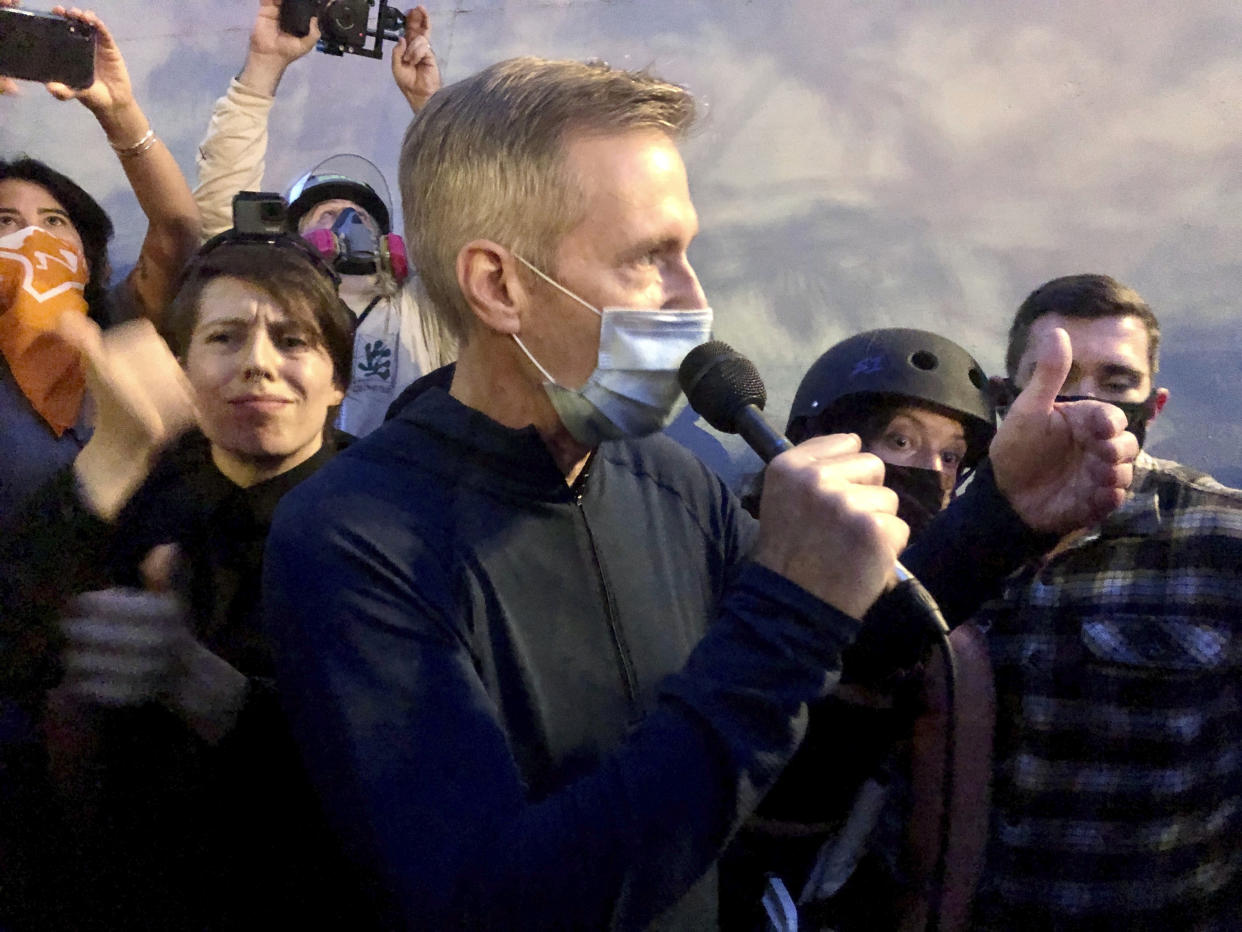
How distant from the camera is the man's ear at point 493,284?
1.01 metres

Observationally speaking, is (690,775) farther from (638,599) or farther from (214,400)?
(214,400)

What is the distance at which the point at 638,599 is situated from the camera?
1023 mm

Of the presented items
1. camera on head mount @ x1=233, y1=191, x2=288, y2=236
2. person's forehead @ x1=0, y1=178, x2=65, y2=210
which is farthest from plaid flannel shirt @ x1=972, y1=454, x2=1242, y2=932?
person's forehead @ x1=0, y1=178, x2=65, y2=210

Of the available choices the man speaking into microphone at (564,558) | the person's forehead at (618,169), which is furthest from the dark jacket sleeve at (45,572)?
the person's forehead at (618,169)

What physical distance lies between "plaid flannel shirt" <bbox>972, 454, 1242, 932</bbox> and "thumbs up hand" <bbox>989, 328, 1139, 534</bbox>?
360mm

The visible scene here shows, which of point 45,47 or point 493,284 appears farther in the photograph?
point 45,47

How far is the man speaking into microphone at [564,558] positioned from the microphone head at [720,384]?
0.04 metres

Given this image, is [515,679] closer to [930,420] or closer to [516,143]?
[516,143]

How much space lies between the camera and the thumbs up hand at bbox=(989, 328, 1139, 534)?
1176mm

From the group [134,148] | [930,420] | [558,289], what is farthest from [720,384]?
[134,148]

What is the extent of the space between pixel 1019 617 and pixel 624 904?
1067 mm

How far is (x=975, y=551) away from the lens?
3.90 feet

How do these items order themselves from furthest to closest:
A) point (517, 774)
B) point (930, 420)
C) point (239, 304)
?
point (930, 420)
point (239, 304)
point (517, 774)

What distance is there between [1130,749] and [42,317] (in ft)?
6.88
